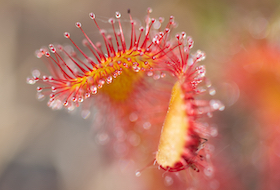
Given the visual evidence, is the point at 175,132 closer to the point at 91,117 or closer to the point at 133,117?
the point at 133,117

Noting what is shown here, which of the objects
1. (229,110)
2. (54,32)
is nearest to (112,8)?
(54,32)

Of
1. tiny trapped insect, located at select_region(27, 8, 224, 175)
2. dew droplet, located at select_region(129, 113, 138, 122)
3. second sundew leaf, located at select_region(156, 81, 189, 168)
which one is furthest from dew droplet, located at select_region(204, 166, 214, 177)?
dew droplet, located at select_region(129, 113, 138, 122)

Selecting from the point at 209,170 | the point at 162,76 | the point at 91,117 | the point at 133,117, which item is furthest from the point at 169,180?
the point at 91,117

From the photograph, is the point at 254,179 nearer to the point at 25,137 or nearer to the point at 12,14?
the point at 25,137

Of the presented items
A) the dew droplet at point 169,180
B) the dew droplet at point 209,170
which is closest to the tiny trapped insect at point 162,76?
the dew droplet at point 209,170

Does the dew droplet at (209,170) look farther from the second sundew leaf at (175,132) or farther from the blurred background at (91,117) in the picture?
the second sundew leaf at (175,132)

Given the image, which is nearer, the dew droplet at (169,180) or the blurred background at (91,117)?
the dew droplet at (169,180)
